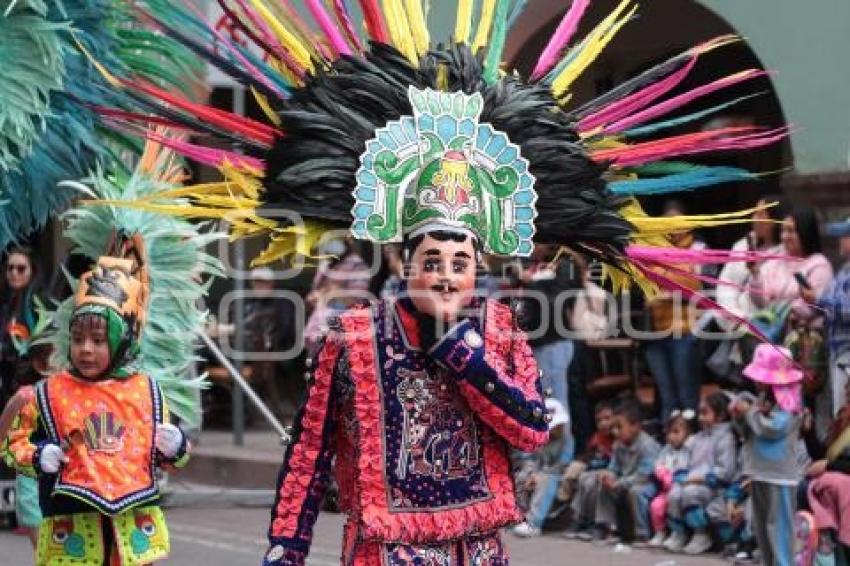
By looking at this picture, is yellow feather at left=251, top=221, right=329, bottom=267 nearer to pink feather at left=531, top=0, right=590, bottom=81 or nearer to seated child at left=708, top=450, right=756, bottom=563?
pink feather at left=531, top=0, right=590, bottom=81

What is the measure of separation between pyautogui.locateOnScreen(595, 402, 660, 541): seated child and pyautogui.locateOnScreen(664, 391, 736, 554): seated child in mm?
257

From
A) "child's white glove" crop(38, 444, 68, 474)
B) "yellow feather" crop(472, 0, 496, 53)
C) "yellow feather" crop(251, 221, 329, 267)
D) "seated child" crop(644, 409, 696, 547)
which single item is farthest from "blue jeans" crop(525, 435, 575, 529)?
"yellow feather" crop(251, 221, 329, 267)

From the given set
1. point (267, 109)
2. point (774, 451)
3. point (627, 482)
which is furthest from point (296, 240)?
point (627, 482)

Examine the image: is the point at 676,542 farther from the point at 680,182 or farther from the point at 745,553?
the point at 680,182

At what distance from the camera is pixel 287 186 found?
514cm

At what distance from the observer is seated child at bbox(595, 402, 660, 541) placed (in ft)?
32.3

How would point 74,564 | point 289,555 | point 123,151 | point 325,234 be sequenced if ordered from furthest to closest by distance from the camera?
point 123,151
point 74,564
point 325,234
point 289,555

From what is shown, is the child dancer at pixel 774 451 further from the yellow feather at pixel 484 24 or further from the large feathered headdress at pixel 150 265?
the yellow feather at pixel 484 24

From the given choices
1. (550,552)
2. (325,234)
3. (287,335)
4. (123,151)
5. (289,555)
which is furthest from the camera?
(287,335)

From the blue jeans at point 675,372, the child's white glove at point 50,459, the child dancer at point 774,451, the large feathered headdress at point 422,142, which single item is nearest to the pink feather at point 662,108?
the large feathered headdress at point 422,142

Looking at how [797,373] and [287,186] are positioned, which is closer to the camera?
[287,186]

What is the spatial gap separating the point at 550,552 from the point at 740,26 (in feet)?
10.9

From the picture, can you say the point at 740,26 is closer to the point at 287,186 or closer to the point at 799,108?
the point at 799,108

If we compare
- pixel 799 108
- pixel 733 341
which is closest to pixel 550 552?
pixel 733 341
